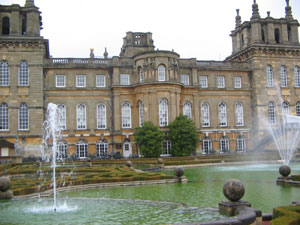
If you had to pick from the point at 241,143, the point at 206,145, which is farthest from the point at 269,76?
the point at 206,145

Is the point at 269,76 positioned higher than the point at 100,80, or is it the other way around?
the point at 269,76

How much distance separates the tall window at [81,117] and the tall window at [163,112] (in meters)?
8.55

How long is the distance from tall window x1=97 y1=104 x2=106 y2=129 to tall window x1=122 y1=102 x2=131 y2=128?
2160 millimetres

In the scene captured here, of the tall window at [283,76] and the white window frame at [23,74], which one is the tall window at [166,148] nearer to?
the white window frame at [23,74]

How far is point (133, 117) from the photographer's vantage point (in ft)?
139

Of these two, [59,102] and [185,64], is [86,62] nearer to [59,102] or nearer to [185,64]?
[59,102]

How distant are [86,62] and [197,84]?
13.3m

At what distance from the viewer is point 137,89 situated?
41.3m

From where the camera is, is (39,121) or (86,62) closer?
(39,121)

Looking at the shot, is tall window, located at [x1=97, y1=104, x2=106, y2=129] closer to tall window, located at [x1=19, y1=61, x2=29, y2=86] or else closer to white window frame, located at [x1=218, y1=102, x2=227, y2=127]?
tall window, located at [x1=19, y1=61, x2=29, y2=86]

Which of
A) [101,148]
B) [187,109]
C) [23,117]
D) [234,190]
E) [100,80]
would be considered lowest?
[234,190]

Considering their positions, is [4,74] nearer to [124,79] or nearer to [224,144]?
[124,79]

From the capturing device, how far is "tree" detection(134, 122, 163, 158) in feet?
123

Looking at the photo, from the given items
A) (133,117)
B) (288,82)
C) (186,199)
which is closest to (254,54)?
(288,82)
